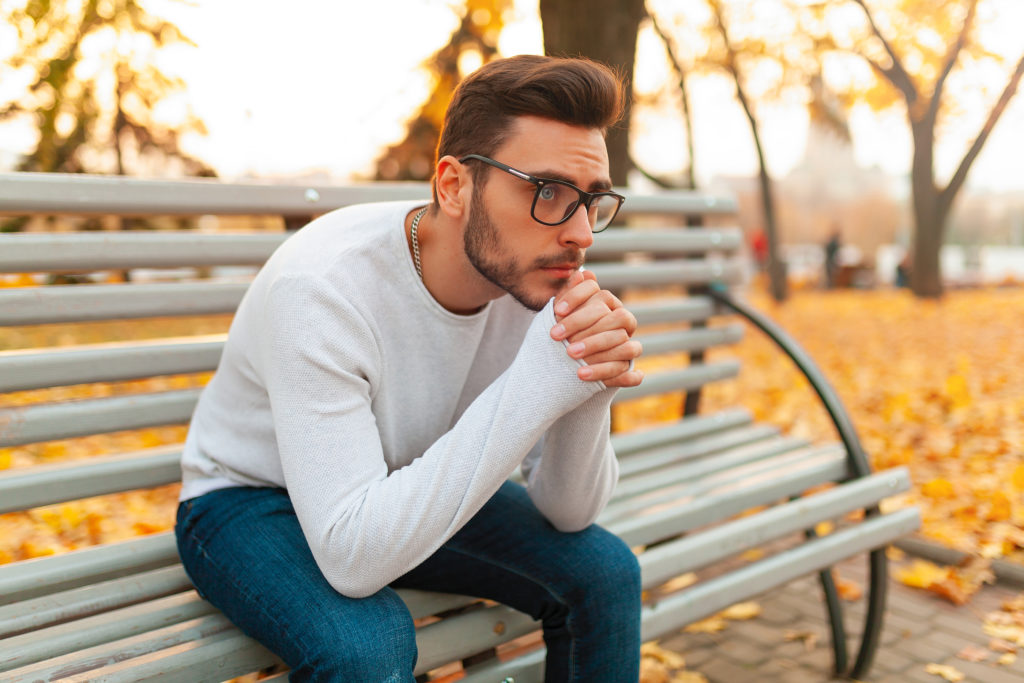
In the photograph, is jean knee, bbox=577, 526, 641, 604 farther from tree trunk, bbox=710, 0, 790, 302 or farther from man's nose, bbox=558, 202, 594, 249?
tree trunk, bbox=710, 0, 790, 302

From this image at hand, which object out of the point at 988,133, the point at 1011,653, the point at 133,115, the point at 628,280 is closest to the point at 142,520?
the point at 628,280

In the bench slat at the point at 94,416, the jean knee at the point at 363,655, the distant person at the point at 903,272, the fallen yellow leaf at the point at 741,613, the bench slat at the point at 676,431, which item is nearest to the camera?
the jean knee at the point at 363,655

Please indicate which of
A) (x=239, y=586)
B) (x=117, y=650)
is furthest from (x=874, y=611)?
(x=117, y=650)

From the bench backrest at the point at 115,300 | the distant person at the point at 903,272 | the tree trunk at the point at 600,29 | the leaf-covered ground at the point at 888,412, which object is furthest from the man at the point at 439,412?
the distant person at the point at 903,272

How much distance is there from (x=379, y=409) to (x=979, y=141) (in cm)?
1307

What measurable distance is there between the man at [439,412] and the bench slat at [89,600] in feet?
0.48

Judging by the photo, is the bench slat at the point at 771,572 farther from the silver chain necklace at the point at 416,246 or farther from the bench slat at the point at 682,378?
the silver chain necklace at the point at 416,246

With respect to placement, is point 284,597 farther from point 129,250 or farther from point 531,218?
point 129,250

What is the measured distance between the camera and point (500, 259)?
1.88 meters

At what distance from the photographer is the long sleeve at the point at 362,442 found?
1606 millimetres

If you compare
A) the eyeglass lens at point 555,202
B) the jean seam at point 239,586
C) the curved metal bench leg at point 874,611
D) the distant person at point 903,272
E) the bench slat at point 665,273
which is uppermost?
the eyeglass lens at point 555,202

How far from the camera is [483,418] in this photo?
168 centimetres

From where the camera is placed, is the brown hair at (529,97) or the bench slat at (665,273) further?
the bench slat at (665,273)

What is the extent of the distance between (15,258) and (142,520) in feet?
8.72
